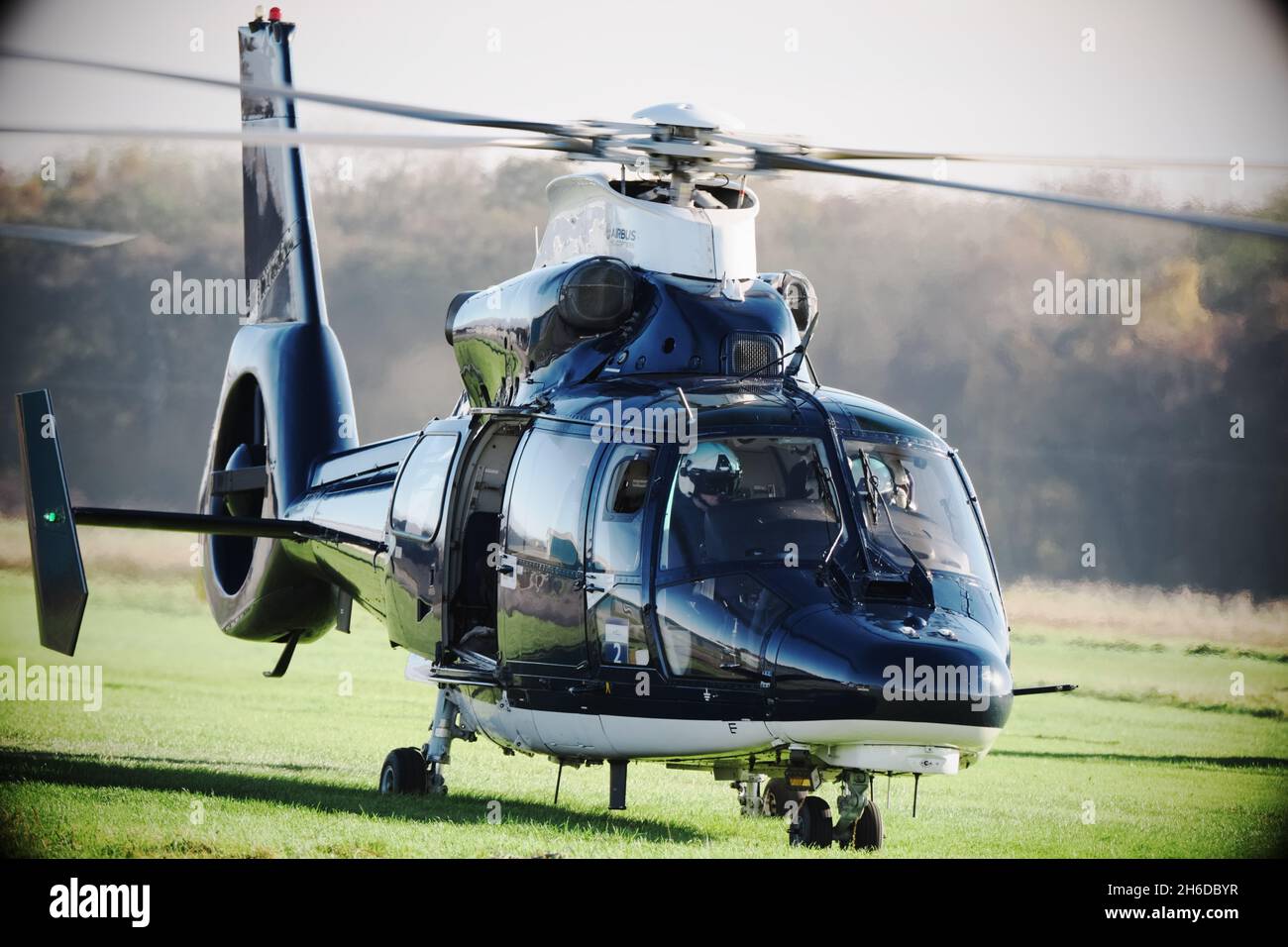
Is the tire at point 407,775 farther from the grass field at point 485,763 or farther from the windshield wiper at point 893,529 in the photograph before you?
the windshield wiper at point 893,529

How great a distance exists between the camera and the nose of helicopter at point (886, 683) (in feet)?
24.9

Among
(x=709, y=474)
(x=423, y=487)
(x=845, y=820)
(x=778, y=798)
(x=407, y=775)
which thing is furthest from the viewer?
(x=407, y=775)

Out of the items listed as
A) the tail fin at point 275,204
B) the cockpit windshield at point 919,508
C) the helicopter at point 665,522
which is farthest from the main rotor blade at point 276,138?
the tail fin at point 275,204

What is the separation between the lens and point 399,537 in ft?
33.8

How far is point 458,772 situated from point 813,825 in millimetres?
4575

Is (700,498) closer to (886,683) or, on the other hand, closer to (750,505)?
(750,505)

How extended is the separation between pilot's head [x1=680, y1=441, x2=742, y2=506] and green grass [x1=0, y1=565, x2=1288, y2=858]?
197 centimetres

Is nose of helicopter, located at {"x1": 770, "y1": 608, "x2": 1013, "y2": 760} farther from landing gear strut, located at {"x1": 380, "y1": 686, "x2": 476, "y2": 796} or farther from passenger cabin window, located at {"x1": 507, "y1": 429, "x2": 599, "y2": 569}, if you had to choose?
landing gear strut, located at {"x1": 380, "y1": 686, "x2": 476, "y2": 796}

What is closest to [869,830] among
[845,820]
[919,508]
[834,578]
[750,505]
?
[845,820]

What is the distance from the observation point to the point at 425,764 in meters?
11.3

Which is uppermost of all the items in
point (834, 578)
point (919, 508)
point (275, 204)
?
point (275, 204)

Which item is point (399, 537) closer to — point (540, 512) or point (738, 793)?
point (540, 512)

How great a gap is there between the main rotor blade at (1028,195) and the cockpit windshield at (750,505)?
52.9 inches

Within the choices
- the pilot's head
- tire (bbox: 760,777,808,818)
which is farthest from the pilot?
tire (bbox: 760,777,808,818)
